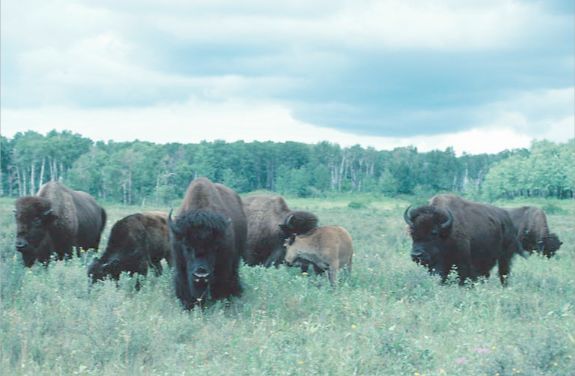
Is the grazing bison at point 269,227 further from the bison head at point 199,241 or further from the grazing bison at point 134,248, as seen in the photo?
the bison head at point 199,241

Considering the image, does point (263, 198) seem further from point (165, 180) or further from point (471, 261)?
point (165, 180)

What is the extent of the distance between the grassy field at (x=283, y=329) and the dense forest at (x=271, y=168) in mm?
11682

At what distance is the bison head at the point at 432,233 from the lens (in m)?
11.4

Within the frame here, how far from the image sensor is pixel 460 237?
11828mm

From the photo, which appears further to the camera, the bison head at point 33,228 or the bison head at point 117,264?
the bison head at point 33,228

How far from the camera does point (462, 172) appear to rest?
10038 centimetres

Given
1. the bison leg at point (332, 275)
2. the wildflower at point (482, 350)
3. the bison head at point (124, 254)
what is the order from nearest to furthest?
the wildflower at point (482, 350) < the bison head at point (124, 254) < the bison leg at point (332, 275)

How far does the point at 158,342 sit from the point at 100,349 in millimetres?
643

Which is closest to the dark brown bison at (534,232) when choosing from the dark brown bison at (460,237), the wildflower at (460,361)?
the dark brown bison at (460,237)

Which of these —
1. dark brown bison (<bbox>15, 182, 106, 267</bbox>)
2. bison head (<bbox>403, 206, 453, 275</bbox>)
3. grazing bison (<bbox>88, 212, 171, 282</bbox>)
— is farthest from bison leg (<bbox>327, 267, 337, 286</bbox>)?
dark brown bison (<bbox>15, 182, 106, 267</bbox>)

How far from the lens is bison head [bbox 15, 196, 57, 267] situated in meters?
11.9

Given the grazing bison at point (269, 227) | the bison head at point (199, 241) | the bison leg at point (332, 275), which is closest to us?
the bison head at point (199, 241)

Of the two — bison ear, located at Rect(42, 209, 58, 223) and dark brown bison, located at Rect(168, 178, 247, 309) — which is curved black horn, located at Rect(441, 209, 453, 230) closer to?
dark brown bison, located at Rect(168, 178, 247, 309)

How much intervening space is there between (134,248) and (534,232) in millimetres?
16572
